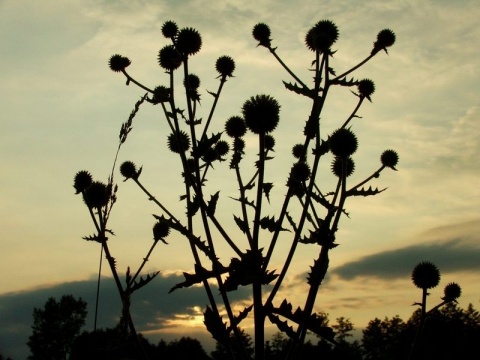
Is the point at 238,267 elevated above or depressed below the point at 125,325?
above

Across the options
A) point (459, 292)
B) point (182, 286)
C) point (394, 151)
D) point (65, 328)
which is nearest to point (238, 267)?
point (182, 286)

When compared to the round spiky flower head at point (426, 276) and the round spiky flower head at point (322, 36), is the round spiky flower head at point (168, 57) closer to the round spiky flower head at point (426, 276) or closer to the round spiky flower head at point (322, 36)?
the round spiky flower head at point (322, 36)

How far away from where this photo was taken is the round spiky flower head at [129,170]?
7.46 meters

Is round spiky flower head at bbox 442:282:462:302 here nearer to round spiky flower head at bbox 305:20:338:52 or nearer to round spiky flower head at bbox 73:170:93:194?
round spiky flower head at bbox 305:20:338:52

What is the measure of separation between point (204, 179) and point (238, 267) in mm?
3196

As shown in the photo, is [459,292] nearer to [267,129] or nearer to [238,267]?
[267,129]

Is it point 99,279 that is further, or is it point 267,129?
point 267,129

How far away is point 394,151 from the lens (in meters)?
8.55

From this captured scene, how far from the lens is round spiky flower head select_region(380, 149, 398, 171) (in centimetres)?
839

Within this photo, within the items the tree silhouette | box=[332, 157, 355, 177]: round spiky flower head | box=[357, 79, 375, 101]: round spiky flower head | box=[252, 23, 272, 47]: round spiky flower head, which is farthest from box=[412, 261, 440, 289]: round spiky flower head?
the tree silhouette

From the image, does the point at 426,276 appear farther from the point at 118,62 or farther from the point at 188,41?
the point at 118,62

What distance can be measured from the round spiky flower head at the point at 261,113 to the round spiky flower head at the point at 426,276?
3399 millimetres

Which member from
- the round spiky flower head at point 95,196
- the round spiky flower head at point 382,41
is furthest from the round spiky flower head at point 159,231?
the round spiky flower head at point 382,41

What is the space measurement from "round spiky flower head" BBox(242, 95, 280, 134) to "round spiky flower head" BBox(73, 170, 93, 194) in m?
2.76
